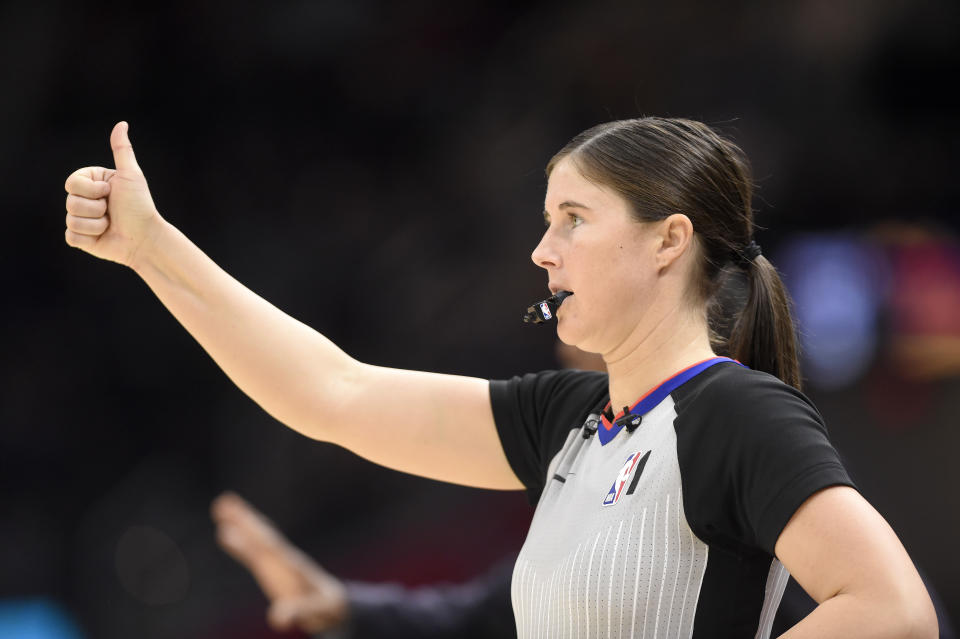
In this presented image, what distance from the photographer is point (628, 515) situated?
1050mm

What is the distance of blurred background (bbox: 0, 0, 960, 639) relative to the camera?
2.75 metres

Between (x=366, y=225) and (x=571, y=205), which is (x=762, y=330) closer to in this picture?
(x=571, y=205)

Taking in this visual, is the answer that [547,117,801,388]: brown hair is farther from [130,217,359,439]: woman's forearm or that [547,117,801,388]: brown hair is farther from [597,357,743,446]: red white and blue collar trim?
[130,217,359,439]: woman's forearm

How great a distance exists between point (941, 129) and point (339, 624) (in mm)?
2116

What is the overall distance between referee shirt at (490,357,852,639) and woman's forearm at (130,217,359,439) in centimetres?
38

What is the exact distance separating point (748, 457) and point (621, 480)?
181mm

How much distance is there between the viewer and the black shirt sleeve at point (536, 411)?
1.30 m

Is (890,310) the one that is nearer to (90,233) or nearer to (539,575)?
(539,575)

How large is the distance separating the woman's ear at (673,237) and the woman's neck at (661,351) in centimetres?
7

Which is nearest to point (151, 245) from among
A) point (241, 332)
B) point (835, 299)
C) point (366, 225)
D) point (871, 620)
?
point (241, 332)

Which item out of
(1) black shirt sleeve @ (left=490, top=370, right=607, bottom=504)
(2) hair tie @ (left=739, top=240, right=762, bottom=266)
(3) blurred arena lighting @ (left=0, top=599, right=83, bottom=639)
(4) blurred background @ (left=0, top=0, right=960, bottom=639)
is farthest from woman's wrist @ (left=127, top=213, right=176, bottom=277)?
(3) blurred arena lighting @ (left=0, top=599, right=83, bottom=639)

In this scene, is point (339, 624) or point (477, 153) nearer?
point (339, 624)

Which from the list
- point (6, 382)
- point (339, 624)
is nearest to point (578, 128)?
point (339, 624)

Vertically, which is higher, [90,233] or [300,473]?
[90,233]
